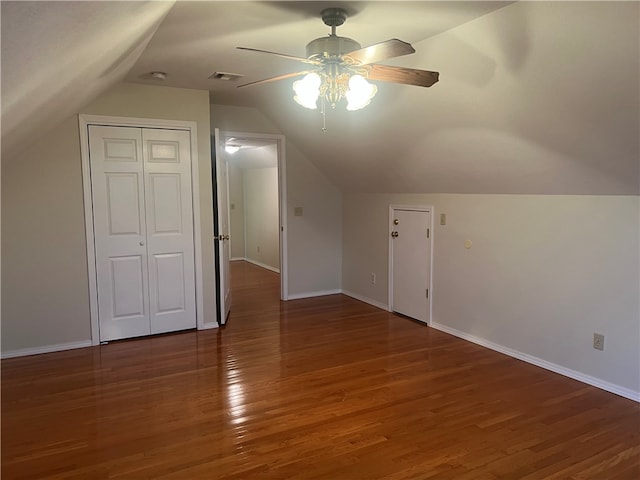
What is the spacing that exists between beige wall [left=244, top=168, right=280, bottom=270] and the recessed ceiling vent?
3.63m

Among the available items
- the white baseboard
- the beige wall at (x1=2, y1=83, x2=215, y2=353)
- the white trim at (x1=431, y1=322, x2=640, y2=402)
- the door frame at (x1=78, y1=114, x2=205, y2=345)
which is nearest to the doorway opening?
the door frame at (x1=78, y1=114, x2=205, y2=345)

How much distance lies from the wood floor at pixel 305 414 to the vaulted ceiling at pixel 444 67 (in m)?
Result: 1.52

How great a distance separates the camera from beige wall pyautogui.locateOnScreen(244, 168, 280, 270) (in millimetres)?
7473

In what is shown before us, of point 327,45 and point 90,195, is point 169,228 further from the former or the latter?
point 327,45

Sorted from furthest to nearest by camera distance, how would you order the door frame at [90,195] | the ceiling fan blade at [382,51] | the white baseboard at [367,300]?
the white baseboard at [367,300], the door frame at [90,195], the ceiling fan blade at [382,51]

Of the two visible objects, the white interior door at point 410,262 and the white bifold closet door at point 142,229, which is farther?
the white interior door at point 410,262

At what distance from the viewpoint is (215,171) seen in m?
4.41

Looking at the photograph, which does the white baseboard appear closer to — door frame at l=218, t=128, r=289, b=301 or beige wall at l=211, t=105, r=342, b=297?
beige wall at l=211, t=105, r=342, b=297

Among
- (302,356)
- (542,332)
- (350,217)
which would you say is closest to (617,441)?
(542,332)

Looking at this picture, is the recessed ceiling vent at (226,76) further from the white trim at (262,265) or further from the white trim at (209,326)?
the white trim at (262,265)

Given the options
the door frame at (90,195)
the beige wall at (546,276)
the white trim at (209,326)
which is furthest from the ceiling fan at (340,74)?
the white trim at (209,326)

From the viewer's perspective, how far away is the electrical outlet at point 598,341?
3.03 meters

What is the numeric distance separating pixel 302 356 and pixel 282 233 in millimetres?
2155

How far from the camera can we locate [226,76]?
362 centimetres
